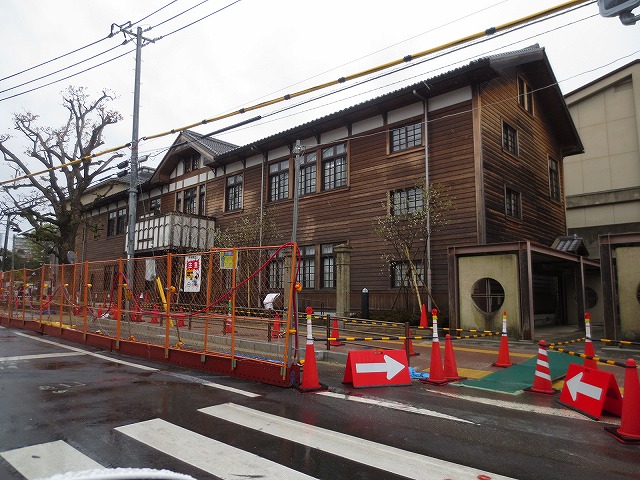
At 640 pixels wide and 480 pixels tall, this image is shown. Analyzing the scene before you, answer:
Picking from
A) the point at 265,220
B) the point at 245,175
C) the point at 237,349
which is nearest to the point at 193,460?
the point at 237,349

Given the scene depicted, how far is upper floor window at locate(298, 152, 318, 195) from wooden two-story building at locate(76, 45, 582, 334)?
6 centimetres

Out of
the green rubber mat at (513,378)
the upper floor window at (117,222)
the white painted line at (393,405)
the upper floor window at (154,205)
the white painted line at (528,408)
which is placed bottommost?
the white painted line at (528,408)

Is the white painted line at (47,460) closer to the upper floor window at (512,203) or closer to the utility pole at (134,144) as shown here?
the utility pole at (134,144)

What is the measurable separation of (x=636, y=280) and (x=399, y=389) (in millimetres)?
8549

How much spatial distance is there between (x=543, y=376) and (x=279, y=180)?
1764 centimetres

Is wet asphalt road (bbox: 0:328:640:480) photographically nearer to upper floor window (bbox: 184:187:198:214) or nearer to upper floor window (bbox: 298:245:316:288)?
upper floor window (bbox: 298:245:316:288)

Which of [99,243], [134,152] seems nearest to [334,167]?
[134,152]

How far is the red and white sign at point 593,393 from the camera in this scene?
599 cm

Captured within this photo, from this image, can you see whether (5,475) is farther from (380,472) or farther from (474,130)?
(474,130)

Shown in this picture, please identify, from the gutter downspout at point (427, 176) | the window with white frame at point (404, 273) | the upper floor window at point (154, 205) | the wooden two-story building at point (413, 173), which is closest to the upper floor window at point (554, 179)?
the wooden two-story building at point (413, 173)

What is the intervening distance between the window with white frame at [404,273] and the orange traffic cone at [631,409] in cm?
1074

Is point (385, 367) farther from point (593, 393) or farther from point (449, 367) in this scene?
point (593, 393)

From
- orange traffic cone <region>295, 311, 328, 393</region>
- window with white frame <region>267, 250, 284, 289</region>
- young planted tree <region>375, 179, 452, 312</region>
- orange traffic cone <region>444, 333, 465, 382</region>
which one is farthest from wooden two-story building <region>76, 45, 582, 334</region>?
orange traffic cone <region>295, 311, 328, 393</region>

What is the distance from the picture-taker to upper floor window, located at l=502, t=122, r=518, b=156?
18234mm
